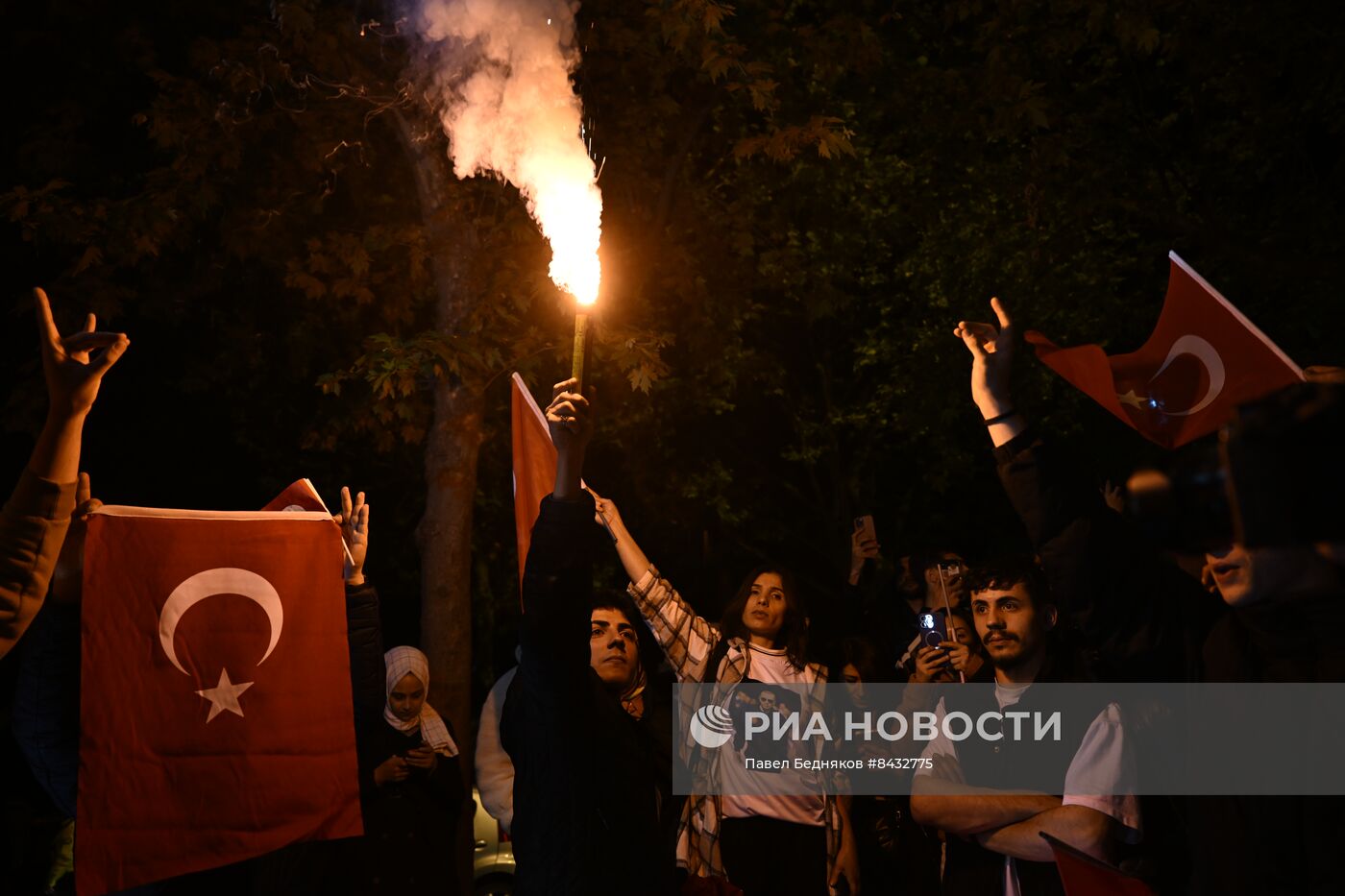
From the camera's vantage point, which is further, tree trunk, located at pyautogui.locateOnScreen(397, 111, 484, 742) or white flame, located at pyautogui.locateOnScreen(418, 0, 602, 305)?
tree trunk, located at pyautogui.locateOnScreen(397, 111, 484, 742)

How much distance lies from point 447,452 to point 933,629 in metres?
4.89

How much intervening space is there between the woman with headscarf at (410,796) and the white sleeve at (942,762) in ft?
9.07

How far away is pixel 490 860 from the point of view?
10352mm

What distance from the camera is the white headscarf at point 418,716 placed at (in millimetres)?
6805

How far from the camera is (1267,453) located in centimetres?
216

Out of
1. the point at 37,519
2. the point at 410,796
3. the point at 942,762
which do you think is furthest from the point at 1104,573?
the point at 410,796

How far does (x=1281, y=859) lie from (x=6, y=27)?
39.6ft

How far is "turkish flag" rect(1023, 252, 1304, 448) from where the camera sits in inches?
204

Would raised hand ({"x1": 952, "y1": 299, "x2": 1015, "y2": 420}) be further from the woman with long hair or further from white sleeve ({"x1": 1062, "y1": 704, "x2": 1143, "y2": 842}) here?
the woman with long hair

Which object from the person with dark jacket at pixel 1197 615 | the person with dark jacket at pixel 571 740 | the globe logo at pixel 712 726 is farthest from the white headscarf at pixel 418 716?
the person with dark jacket at pixel 1197 615

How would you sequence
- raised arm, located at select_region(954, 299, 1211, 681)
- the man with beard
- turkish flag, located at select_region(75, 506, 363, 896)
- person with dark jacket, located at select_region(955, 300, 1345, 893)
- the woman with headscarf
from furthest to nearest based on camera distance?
the woman with headscarf
turkish flag, located at select_region(75, 506, 363, 896)
the man with beard
raised arm, located at select_region(954, 299, 1211, 681)
person with dark jacket, located at select_region(955, 300, 1345, 893)

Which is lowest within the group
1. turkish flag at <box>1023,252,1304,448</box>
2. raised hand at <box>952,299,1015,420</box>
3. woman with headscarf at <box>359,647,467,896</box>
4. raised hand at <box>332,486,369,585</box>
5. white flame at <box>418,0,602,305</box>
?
woman with headscarf at <box>359,647,467,896</box>

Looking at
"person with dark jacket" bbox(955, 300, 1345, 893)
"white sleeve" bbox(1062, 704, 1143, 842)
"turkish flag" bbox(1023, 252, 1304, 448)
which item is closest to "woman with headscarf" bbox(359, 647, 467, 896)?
"white sleeve" bbox(1062, 704, 1143, 842)

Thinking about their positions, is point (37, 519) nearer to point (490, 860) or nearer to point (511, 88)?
point (511, 88)
